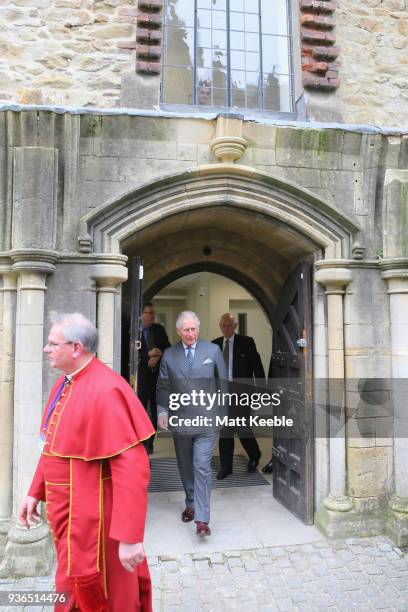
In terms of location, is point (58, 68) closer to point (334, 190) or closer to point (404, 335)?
point (334, 190)

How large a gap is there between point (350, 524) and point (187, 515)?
4.60 ft

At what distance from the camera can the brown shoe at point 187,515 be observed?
411cm

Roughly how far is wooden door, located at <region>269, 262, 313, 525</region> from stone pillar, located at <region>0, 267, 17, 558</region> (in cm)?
245

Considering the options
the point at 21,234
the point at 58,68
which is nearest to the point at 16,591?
the point at 21,234

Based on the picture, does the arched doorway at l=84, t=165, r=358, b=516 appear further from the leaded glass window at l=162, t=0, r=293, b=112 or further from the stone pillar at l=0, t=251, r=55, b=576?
the leaded glass window at l=162, t=0, r=293, b=112

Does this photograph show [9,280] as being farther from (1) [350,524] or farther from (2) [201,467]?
(1) [350,524]

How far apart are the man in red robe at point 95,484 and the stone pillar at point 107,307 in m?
1.53

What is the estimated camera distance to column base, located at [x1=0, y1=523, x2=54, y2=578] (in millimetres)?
3228

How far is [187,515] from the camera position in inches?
162

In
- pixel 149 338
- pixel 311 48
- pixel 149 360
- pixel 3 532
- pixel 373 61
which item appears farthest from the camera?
pixel 149 338

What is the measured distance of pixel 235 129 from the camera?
3.89 meters

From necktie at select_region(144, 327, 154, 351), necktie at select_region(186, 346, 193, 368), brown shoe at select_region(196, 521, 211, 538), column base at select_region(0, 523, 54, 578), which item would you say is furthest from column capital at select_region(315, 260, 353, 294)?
column base at select_region(0, 523, 54, 578)

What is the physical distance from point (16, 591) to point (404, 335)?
3545 millimetres

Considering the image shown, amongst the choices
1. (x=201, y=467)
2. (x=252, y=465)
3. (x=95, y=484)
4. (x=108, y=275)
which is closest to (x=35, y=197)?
(x=108, y=275)
